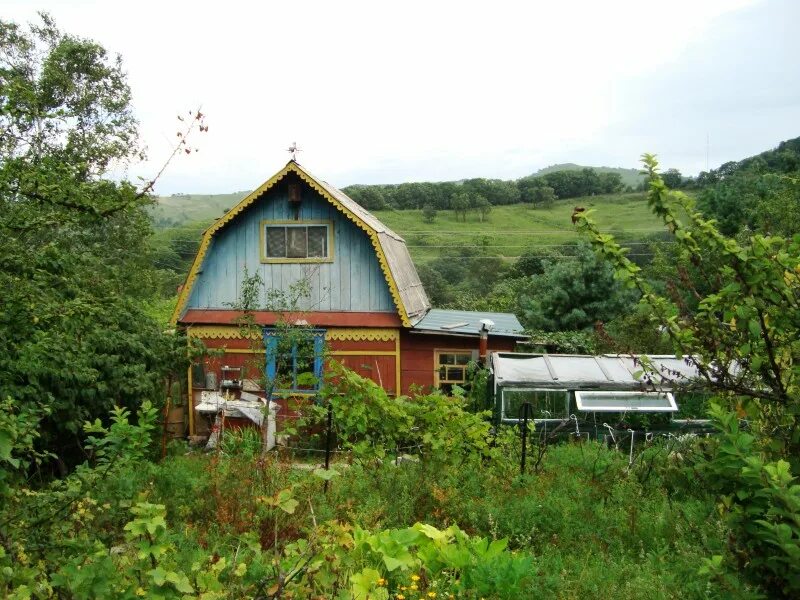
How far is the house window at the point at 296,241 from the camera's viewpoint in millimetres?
15609

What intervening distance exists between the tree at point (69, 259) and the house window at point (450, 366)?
233 inches

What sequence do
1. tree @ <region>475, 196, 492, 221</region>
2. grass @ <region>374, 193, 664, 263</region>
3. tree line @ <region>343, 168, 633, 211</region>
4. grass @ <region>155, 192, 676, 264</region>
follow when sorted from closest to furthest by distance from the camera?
grass @ <region>155, 192, 676, 264</region> → grass @ <region>374, 193, 664, 263</region> → tree @ <region>475, 196, 492, 221</region> → tree line @ <region>343, 168, 633, 211</region>

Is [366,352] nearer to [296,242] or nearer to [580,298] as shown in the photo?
[296,242]

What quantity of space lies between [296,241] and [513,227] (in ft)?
161

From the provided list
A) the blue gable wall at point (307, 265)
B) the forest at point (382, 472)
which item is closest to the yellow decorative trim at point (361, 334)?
the blue gable wall at point (307, 265)

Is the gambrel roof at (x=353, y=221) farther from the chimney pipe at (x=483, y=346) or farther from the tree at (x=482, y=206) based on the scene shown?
the tree at (x=482, y=206)

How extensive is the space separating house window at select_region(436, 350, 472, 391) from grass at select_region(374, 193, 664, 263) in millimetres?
33260

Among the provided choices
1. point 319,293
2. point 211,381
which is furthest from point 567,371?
point 211,381

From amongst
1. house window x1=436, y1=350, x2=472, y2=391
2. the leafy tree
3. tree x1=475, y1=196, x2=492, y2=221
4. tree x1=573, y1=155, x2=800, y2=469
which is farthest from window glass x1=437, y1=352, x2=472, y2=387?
tree x1=475, y1=196, x2=492, y2=221

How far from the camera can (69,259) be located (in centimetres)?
520

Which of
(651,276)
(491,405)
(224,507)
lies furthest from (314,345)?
(651,276)

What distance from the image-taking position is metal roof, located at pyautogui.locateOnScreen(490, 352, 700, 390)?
490 inches

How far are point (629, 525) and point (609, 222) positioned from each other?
54.7 meters

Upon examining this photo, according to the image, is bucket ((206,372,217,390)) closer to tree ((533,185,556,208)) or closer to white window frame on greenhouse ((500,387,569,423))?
white window frame on greenhouse ((500,387,569,423))
